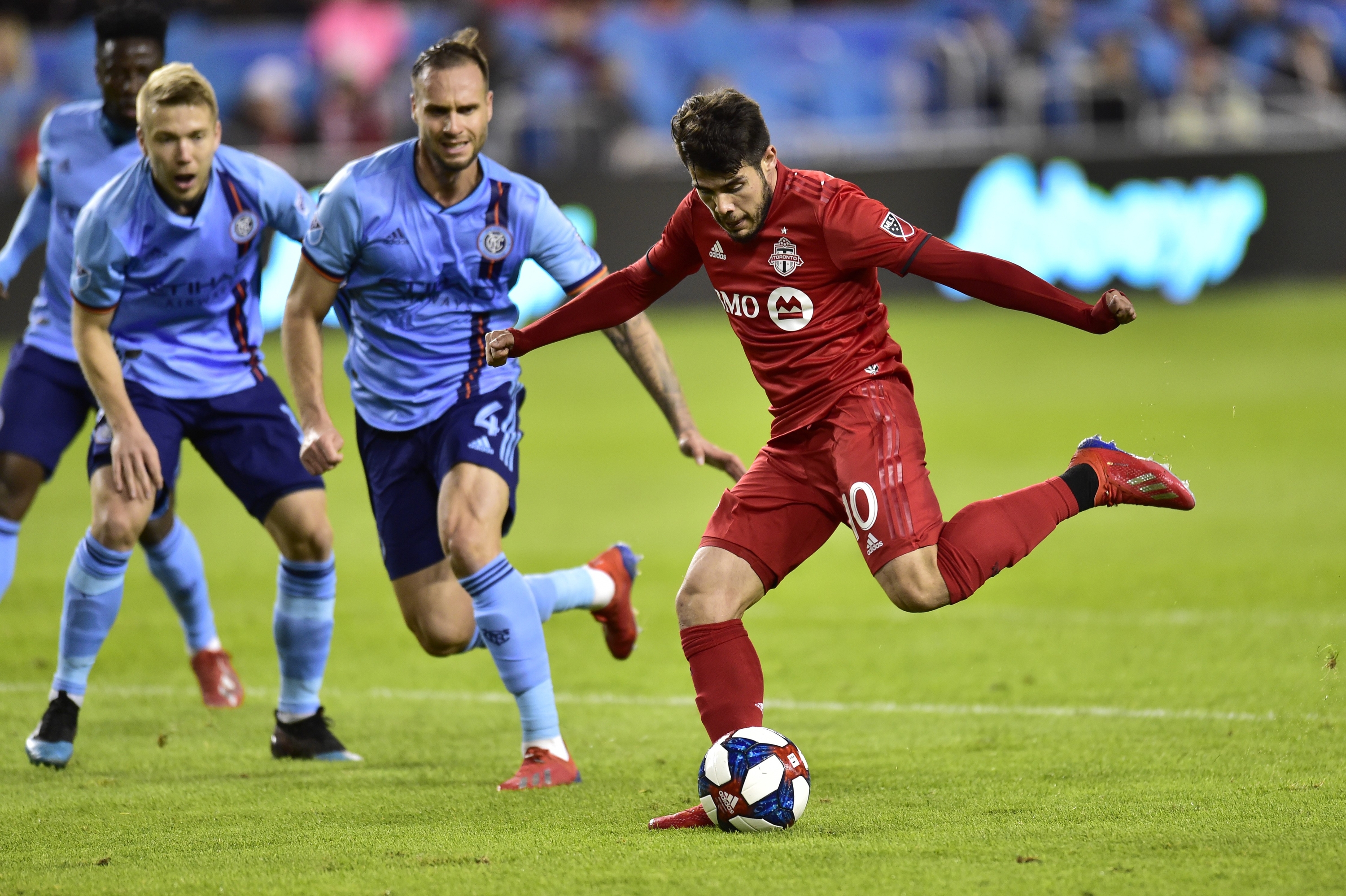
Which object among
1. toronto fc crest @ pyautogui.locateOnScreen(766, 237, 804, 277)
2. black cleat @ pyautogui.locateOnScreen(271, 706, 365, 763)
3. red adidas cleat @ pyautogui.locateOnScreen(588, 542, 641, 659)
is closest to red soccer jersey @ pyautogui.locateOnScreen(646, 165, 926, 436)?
toronto fc crest @ pyautogui.locateOnScreen(766, 237, 804, 277)

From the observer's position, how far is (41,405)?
5980 millimetres

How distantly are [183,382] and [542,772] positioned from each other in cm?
189

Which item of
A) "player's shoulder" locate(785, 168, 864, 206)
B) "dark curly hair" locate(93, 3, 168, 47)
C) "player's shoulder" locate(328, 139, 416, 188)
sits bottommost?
"player's shoulder" locate(328, 139, 416, 188)

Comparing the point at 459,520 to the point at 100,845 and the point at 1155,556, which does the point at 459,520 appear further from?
the point at 1155,556

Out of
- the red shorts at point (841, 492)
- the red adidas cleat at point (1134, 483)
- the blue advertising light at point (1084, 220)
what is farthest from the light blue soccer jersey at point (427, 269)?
the blue advertising light at point (1084, 220)

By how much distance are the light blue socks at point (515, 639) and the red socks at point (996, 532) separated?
683 millimetres

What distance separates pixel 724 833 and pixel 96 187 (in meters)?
3.54

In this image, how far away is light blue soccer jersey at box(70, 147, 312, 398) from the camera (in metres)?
5.26

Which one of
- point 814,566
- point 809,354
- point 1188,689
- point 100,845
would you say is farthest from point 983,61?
point 100,845

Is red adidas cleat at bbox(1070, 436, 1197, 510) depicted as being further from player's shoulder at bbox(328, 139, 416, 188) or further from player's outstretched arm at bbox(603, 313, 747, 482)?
player's shoulder at bbox(328, 139, 416, 188)

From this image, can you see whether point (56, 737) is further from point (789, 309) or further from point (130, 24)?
point (789, 309)

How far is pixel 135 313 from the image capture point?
5523 millimetres

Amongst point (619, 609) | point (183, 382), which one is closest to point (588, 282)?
point (619, 609)

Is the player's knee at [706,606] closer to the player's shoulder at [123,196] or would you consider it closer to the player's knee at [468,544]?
the player's knee at [468,544]
